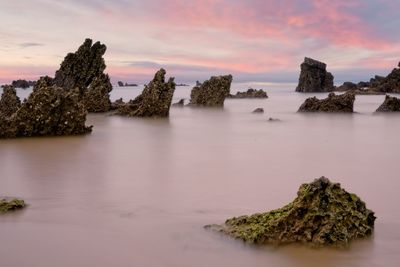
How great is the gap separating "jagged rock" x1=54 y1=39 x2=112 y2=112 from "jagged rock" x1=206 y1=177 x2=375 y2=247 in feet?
81.1

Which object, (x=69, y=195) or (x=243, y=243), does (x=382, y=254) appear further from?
(x=69, y=195)

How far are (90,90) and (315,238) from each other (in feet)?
84.3

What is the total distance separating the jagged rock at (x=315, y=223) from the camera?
16.2 feet

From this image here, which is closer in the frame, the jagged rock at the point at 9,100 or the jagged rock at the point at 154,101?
the jagged rock at the point at 9,100

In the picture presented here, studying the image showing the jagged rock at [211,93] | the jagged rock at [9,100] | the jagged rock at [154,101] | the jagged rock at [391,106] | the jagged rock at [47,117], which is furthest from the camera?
the jagged rock at [211,93]

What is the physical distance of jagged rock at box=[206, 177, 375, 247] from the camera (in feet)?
16.2

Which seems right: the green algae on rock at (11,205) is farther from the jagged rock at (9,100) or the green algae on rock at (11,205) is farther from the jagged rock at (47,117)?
the jagged rock at (9,100)

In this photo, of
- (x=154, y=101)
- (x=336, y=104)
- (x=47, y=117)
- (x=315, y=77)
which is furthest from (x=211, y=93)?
(x=315, y=77)

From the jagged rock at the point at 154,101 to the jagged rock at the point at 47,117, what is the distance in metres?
9.04

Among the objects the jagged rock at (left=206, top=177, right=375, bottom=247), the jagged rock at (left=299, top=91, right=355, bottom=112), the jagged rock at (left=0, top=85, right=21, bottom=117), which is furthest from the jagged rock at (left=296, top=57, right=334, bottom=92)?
the jagged rock at (left=206, top=177, right=375, bottom=247)

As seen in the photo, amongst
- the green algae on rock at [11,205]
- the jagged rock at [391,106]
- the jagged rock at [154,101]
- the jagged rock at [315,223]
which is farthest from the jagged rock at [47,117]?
the jagged rock at [391,106]

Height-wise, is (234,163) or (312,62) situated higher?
(312,62)

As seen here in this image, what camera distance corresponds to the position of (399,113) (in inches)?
1046

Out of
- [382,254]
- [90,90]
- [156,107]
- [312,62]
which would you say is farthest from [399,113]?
[312,62]
